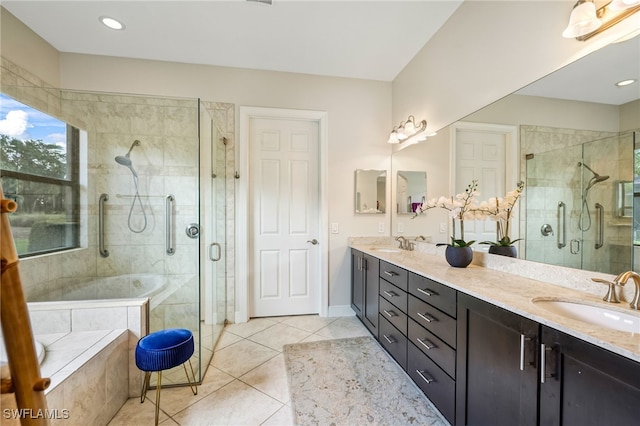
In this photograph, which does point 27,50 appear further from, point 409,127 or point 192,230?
point 409,127

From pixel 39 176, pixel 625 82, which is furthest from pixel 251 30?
pixel 625 82

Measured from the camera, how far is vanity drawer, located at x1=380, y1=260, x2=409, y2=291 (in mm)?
1867

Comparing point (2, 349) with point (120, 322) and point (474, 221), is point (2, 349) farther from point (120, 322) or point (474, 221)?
point (474, 221)

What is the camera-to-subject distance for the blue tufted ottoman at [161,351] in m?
1.47

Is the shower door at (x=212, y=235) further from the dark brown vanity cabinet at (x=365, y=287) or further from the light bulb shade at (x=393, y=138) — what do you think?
the light bulb shade at (x=393, y=138)

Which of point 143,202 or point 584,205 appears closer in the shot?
point 584,205

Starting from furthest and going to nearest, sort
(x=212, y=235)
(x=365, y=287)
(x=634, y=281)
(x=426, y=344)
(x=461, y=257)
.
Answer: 1. (x=365, y=287)
2. (x=212, y=235)
3. (x=461, y=257)
4. (x=426, y=344)
5. (x=634, y=281)

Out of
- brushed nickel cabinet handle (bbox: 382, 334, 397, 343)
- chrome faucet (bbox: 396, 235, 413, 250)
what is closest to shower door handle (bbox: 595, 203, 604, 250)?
brushed nickel cabinet handle (bbox: 382, 334, 397, 343)

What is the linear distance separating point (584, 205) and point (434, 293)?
0.85m

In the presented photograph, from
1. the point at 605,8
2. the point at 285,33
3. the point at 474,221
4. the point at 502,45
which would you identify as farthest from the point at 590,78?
the point at 285,33

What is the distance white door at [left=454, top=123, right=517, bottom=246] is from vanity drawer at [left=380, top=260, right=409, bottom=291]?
0.60m

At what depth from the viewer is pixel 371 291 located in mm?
2471

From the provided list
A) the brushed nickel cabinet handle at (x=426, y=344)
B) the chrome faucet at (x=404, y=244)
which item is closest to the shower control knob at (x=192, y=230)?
the brushed nickel cabinet handle at (x=426, y=344)

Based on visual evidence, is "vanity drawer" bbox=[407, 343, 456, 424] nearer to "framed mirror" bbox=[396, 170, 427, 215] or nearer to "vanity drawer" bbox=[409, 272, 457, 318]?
"vanity drawer" bbox=[409, 272, 457, 318]
